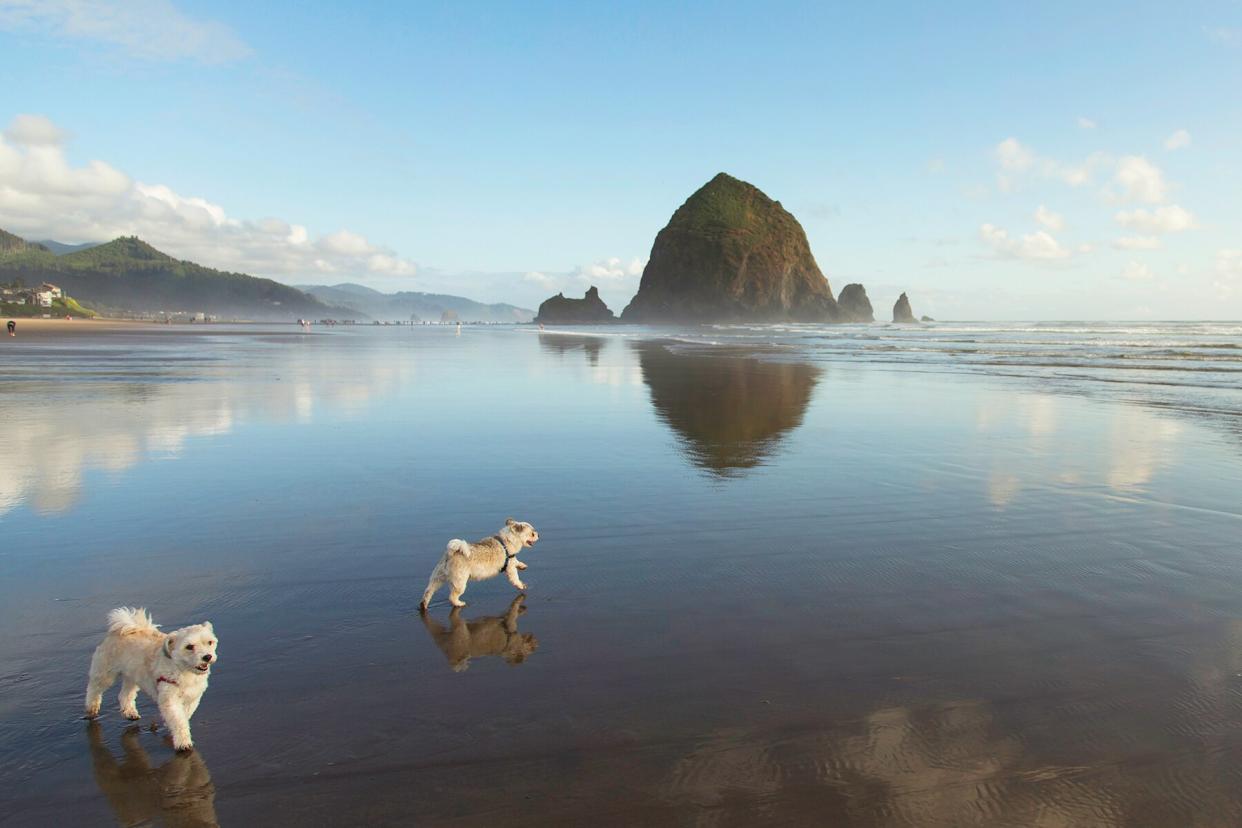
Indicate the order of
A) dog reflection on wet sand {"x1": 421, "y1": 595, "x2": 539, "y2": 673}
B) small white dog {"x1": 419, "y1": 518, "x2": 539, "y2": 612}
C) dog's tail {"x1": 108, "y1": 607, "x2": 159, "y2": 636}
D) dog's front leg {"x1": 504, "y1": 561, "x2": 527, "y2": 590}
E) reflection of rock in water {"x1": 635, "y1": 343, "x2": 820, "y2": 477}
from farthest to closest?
reflection of rock in water {"x1": 635, "y1": 343, "x2": 820, "y2": 477} → dog's front leg {"x1": 504, "y1": 561, "x2": 527, "y2": 590} → small white dog {"x1": 419, "y1": 518, "x2": 539, "y2": 612} → dog reflection on wet sand {"x1": 421, "y1": 595, "x2": 539, "y2": 673} → dog's tail {"x1": 108, "y1": 607, "x2": 159, "y2": 636}

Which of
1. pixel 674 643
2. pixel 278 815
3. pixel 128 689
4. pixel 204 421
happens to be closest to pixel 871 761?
pixel 674 643

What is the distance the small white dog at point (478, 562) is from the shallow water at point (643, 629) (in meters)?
0.31

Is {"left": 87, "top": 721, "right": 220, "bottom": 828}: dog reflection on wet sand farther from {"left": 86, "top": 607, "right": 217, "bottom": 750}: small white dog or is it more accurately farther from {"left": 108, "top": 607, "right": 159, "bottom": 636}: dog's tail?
{"left": 108, "top": 607, "right": 159, "bottom": 636}: dog's tail

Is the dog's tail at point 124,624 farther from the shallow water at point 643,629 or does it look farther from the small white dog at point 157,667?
the shallow water at point 643,629

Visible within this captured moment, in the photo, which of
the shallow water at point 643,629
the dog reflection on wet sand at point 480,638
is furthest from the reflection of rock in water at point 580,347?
the dog reflection on wet sand at point 480,638

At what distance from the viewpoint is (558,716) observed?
460 centimetres

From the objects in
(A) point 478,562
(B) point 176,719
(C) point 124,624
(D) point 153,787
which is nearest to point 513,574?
(A) point 478,562

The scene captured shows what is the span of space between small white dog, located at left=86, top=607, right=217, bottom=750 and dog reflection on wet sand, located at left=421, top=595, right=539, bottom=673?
177cm

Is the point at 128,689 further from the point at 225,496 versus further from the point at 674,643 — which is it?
the point at 225,496

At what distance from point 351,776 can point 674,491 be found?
710 centimetres

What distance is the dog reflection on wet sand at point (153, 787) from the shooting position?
3.73m

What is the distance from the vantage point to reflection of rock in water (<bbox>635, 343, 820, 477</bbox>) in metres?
13.8

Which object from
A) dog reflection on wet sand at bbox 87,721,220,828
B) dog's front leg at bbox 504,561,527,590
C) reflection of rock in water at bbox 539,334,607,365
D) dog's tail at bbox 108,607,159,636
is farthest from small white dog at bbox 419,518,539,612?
reflection of rock in water at bbox 539,334,607,365

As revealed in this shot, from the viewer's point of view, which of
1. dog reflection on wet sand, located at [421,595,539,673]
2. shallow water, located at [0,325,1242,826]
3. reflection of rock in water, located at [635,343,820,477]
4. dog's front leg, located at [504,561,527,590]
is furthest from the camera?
reflection of rock in water, located at [635,343,820,477]
